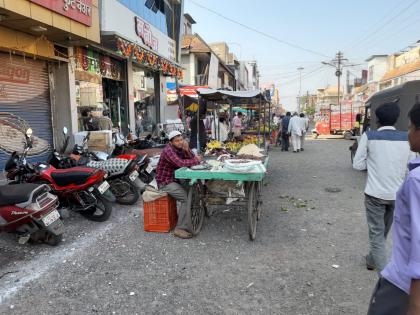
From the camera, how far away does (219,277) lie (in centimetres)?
407

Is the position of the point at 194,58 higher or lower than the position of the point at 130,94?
higher

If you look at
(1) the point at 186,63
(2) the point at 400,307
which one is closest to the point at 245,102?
(2) the point at 400,307

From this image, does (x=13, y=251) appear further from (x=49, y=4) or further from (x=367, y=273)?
(x=49, y=4)

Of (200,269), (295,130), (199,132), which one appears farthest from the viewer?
(295,130)

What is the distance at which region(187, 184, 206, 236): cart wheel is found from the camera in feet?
17.4

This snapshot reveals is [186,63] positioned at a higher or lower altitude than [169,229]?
higher

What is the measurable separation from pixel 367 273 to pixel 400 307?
2.79m

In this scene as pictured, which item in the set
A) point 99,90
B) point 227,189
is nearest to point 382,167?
point 227,189

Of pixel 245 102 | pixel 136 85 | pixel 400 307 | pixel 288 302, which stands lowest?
pixel 288 302

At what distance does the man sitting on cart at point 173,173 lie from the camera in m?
5.38

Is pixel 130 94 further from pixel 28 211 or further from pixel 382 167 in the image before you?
pixel 382 167

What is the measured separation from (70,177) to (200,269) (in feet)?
8.59

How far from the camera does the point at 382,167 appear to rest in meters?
3.85

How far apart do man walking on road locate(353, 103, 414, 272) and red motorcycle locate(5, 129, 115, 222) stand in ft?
12.7
